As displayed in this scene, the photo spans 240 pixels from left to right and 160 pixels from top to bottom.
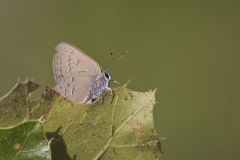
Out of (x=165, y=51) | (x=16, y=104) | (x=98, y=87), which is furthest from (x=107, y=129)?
(x=165, y=51)

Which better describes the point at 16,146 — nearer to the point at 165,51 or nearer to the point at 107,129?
the point at 107,129

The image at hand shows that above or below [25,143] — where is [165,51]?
above

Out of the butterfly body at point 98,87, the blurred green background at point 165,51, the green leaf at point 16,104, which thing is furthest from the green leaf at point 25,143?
the blurred green background at point 165,51

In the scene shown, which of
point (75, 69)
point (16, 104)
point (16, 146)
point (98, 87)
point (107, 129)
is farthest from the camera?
point (75, 69)

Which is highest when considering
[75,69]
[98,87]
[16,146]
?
[75,69]

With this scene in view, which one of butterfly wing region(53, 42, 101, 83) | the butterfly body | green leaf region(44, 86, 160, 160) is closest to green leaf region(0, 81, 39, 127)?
green leaf region(44, 86, 160, 160)

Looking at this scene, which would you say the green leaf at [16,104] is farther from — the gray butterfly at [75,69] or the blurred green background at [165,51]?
the blurred green background at [165,51]
